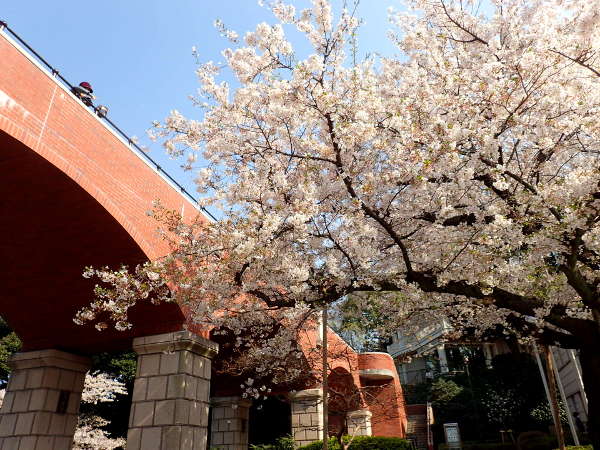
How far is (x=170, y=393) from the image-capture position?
26.0 ft

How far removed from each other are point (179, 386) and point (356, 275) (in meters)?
3.70

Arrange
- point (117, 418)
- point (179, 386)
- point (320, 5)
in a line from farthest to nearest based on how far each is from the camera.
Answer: point (117, 418) < point (179, 386) < point (320, 5)

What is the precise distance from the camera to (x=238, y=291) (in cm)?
738

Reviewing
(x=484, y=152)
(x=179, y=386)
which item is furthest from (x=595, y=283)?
(x=179, y=386)

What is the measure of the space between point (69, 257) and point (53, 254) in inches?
10.6

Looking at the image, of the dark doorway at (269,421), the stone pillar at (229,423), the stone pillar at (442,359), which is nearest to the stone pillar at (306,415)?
the stone pillar at (229,423)

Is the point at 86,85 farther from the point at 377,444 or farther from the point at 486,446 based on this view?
the point at 486,446

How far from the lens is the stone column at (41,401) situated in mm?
9156

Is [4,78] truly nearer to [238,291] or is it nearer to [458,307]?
[238,291]

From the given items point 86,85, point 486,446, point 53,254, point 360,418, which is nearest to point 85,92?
point 86,85

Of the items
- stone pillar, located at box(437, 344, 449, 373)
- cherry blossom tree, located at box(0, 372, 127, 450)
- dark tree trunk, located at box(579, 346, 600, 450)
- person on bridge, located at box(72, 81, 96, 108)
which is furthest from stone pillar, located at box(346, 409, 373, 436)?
person on bridge, located at box(72, 81, 96, 108)

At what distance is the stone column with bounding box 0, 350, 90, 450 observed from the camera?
9.16 metres

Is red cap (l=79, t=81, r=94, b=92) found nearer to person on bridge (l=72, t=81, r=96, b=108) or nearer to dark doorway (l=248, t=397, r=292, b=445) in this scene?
person on bridge (l=72, t=81, r=96, b=108)

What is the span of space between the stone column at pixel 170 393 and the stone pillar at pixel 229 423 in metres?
6.85
